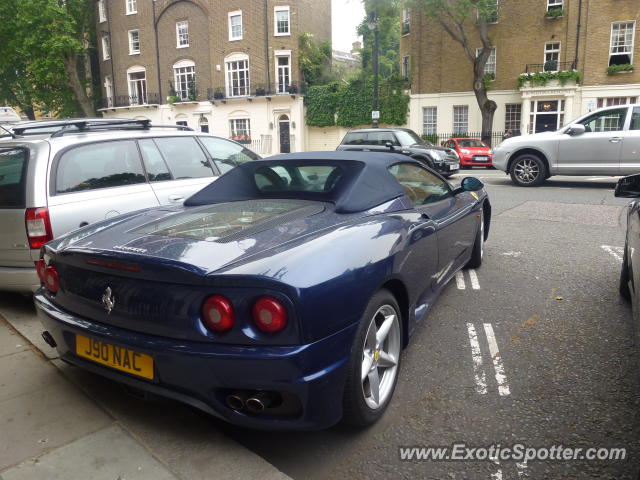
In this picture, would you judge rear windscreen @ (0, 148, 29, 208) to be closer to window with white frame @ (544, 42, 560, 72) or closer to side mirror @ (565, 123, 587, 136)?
side mirror @ (565, 123, 587, 136)

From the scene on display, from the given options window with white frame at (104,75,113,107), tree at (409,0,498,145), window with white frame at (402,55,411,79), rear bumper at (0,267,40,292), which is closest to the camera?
rear bumper at (0,267,40,292)

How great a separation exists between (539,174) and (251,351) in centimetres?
1180

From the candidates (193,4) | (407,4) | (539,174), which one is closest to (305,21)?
(193,4)

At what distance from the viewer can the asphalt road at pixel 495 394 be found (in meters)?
2.40

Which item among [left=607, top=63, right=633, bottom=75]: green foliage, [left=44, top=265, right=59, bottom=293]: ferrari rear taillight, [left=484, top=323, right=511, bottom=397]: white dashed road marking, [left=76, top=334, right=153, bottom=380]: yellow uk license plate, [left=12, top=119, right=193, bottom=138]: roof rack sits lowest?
[left=484, top=323, right=511, bottom=397]: white dashed road marking

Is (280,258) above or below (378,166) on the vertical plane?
→ below

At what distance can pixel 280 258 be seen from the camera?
2.31m

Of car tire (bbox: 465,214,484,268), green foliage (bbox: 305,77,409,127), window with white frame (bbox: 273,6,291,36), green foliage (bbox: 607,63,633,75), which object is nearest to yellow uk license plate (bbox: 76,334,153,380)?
car tire (bbox: 465,214,484,268)

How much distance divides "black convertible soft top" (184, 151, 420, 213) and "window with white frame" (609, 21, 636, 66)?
29.4 m

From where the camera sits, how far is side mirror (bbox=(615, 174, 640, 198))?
3158 millimetres

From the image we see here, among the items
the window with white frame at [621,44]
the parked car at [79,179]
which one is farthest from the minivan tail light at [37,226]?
the window with white frame at [621,44]

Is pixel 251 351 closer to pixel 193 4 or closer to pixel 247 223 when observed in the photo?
pixel 247 223

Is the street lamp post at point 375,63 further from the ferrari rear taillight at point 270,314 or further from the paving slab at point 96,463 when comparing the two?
the paving slab at point 96,463

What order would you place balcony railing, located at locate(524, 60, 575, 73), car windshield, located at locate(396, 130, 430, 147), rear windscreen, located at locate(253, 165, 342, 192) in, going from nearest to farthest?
1. rear windscreen, located at locate(253, 165, 342, 192)
2. car windshield, located at locate(396, 130, 430, 147)
3. balcony railing, located at locate(524, 60, 575, 73)
